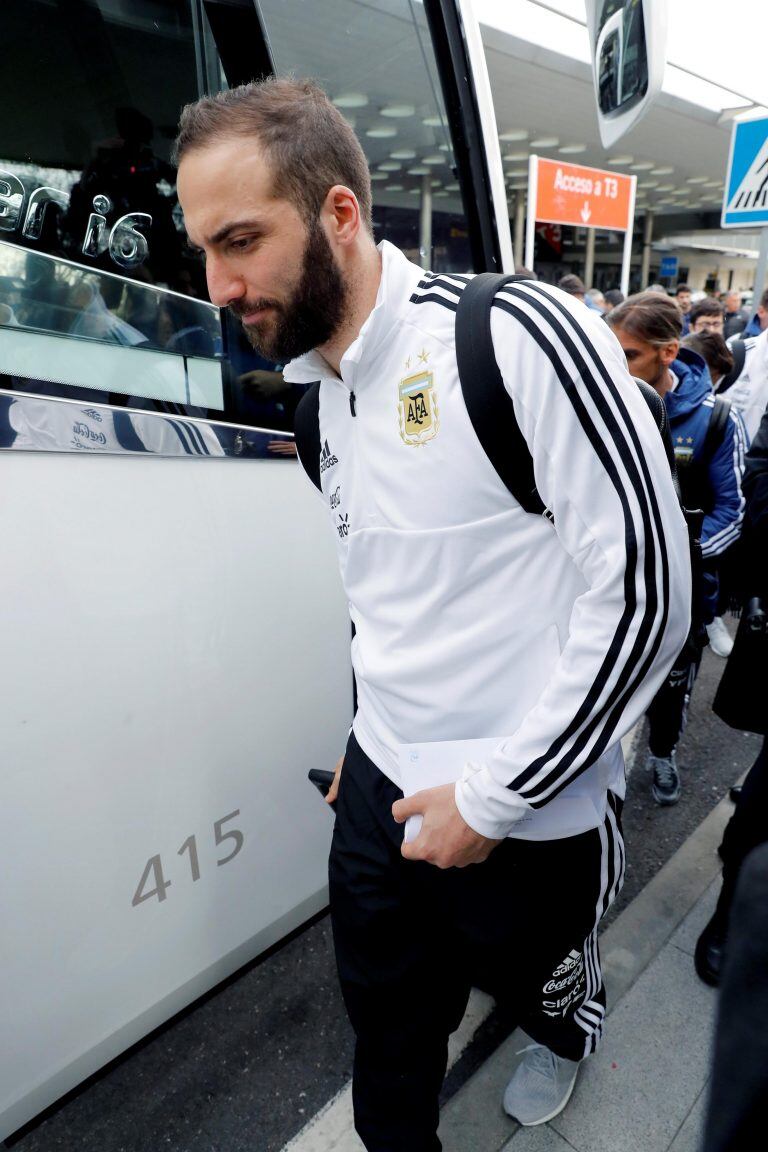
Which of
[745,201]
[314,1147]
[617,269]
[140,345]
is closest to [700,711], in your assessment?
[314,1147]

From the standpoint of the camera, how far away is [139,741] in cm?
135

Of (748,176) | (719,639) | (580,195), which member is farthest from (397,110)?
(580,195)

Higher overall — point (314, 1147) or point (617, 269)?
point (617, 269)

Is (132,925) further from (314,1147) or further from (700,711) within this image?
(700,711)

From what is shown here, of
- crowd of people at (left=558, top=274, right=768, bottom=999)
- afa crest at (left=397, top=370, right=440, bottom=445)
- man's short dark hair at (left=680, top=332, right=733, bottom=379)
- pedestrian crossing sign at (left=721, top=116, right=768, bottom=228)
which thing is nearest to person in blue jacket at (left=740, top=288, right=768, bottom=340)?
pedestrian crossing sign at (left=721, top=116, right=768, bottom=228)

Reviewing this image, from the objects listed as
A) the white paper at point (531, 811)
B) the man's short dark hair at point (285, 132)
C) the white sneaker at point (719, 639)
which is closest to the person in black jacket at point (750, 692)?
the white paper at point (531, 811)

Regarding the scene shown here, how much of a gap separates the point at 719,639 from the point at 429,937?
3.35 meters

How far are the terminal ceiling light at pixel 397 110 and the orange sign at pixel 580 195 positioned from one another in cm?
587

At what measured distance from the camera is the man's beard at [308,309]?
108cm

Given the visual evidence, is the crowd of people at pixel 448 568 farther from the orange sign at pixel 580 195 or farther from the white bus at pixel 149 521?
the orange sign at pixel 580 195

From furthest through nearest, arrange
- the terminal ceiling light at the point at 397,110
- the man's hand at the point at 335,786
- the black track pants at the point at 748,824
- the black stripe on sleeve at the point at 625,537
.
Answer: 1. the black track pants at the point at 748,824
2. the terminal ceiling light at the point at 397,110
3. the man's hand at the point at 335,786
4. the black stripe on sleeve at the point at 625,537

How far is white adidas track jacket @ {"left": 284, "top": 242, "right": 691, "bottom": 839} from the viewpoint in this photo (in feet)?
3.07

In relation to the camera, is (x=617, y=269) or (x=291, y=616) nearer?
(x=291, y=616)

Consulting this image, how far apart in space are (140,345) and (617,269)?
30.7m
